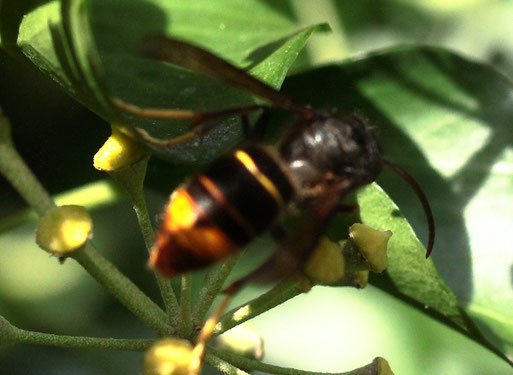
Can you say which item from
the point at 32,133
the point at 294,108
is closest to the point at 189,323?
the point at 294,108

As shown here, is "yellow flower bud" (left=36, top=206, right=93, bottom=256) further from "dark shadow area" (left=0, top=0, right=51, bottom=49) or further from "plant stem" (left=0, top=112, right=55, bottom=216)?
"dark shadow area" (left=0, top=0, right=51, bottom=49)

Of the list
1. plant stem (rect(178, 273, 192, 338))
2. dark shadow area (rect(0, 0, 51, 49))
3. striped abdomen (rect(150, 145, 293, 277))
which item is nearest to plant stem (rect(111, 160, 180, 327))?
plant stem (rect(178, 273, 192, 338))

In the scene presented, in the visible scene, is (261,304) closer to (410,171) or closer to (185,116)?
(185,116)

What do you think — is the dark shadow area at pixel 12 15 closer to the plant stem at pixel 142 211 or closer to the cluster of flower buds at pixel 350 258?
the plant stem at pixel 142 211

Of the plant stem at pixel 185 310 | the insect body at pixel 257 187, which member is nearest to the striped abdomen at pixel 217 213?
the insect body at pixel 257 187

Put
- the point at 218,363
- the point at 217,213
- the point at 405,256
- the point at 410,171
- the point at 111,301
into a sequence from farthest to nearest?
the point at 111,301
the point at 410,171
the point at 405,256
the point at 218,363
the point at 217,213

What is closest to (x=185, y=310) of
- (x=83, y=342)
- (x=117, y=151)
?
(x=83, y=342)

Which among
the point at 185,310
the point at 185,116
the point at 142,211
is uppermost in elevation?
the point at 185,116
